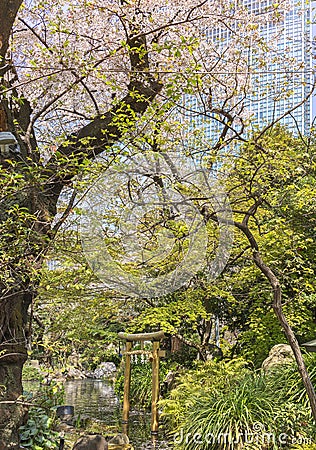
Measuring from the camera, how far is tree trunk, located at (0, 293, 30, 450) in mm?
3986

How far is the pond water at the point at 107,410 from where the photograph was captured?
227 inches

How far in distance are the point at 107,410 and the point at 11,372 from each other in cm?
420

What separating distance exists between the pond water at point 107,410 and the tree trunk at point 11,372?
182 cm

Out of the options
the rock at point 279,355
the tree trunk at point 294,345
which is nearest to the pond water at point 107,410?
the rock at point 279,355

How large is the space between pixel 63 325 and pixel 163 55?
11.7 feet

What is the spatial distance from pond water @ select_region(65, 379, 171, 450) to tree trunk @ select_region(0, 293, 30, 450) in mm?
1822

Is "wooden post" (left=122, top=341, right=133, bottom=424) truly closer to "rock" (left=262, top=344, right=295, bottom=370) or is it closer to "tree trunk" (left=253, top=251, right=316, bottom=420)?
"rock" (left=262, top=344, right=295, bottom=370)

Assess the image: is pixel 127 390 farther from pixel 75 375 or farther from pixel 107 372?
pixel 107 372

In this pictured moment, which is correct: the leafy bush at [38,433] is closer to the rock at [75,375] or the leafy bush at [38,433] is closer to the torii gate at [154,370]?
the torii gate at [154,370]

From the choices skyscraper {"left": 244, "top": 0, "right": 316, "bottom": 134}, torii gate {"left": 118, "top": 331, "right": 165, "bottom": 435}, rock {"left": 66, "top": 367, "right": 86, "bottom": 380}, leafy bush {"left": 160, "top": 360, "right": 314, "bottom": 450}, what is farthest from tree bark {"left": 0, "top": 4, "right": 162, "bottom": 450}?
rock {"left": 66, "top": 367, "right": 86, "bottom": 380}

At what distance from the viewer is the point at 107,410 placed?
7.93m

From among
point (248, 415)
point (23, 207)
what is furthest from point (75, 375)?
point (23, 207)

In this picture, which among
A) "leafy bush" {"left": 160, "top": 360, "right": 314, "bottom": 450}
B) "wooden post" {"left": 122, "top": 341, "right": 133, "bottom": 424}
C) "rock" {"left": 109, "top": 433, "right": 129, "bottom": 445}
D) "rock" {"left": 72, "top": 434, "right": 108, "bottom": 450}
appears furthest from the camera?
"wooden post" {"left": 122, "top": 341, "right": 133, "bottom": 424}

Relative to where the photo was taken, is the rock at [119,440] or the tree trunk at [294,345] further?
the rock at [119,440]
